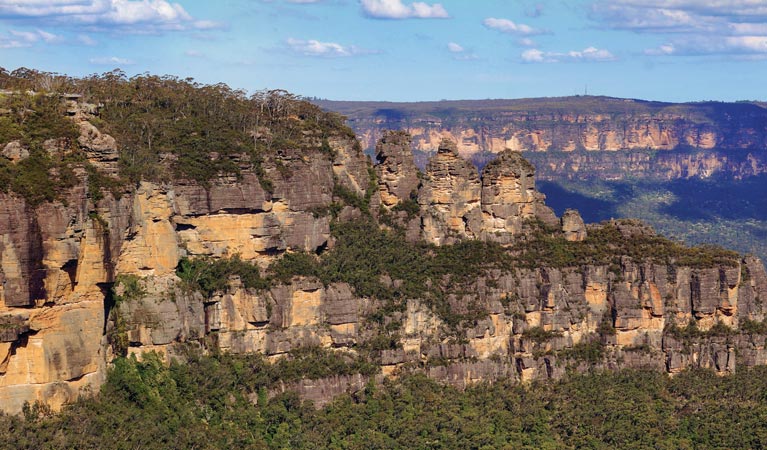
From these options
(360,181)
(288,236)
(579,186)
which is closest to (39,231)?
(288,236)

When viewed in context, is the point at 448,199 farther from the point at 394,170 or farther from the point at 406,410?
the point at 406,410

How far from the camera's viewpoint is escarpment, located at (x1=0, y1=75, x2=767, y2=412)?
174ft

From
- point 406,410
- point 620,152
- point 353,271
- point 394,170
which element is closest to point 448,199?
point 394,170

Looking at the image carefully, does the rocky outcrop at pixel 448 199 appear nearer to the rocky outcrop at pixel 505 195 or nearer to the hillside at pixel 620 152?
the rocky outcrop at pixel 505 195

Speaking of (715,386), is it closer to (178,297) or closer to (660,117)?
(178,297)

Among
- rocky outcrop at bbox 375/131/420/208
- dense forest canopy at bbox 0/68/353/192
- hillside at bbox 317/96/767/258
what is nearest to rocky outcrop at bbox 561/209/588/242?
rocky outcrop at bbox 375/131/420/208

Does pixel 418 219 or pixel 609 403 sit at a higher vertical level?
pixel 418 219

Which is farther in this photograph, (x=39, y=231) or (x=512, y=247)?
(x=512, y=247)

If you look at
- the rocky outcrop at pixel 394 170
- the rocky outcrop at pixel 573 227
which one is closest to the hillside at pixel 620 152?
the rocky outcrop at pixel 573 227

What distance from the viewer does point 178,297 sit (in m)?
58.3

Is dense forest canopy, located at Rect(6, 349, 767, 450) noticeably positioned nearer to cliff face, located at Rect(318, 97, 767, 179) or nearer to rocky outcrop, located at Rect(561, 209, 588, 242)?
rocky outcrop, located at Rect(561, 209, 588, 242)

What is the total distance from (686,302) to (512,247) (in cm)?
1026

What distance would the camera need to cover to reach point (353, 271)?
66875 mm

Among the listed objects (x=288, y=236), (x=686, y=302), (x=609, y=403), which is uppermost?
(x=288, y=236)
